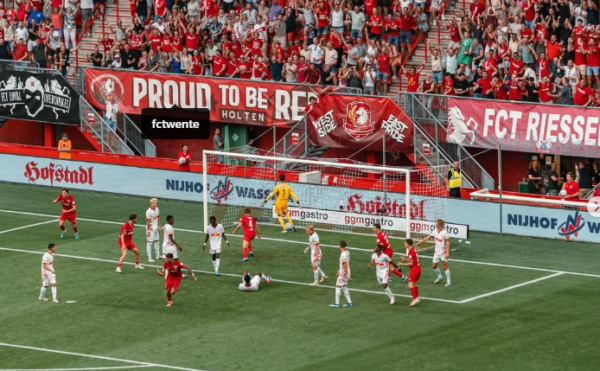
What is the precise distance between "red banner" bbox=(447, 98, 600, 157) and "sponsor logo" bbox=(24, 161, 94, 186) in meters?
14.2

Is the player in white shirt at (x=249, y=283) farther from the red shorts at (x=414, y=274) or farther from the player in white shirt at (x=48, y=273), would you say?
the player in white shirt at (x=48, y=273)

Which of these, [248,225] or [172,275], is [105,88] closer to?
[248,225]

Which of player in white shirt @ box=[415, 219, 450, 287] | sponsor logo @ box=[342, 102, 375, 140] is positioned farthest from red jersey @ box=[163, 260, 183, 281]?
sponsor logo @ box=[342, 102, 375, 140]

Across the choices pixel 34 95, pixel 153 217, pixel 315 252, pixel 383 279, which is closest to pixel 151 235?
pixel 153 217

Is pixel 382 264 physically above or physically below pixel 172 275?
above

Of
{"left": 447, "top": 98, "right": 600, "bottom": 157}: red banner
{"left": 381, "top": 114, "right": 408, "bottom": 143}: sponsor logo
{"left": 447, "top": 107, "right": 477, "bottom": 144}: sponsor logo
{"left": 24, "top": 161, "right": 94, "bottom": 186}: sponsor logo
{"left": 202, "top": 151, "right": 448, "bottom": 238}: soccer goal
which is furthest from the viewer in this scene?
{"left": 24, "top": 161, "right": 94, "bottom": 186}: sponsor logo

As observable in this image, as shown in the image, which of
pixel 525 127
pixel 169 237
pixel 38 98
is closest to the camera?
pixel 169 237

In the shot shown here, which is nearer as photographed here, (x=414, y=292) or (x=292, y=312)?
(x=292, y=312)

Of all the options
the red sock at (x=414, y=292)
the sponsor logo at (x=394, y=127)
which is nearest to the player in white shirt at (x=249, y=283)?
the red sock at (x=414, y=292)

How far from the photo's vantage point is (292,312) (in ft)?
116

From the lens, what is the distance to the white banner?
4175 cm

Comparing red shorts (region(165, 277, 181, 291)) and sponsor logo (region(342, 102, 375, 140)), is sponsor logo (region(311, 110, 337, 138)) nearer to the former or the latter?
sponsor logo (region(342, 102, 375, 140))

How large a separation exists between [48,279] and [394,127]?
609 inches

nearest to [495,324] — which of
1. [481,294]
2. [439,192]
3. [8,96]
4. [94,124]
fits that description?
[481,294]
